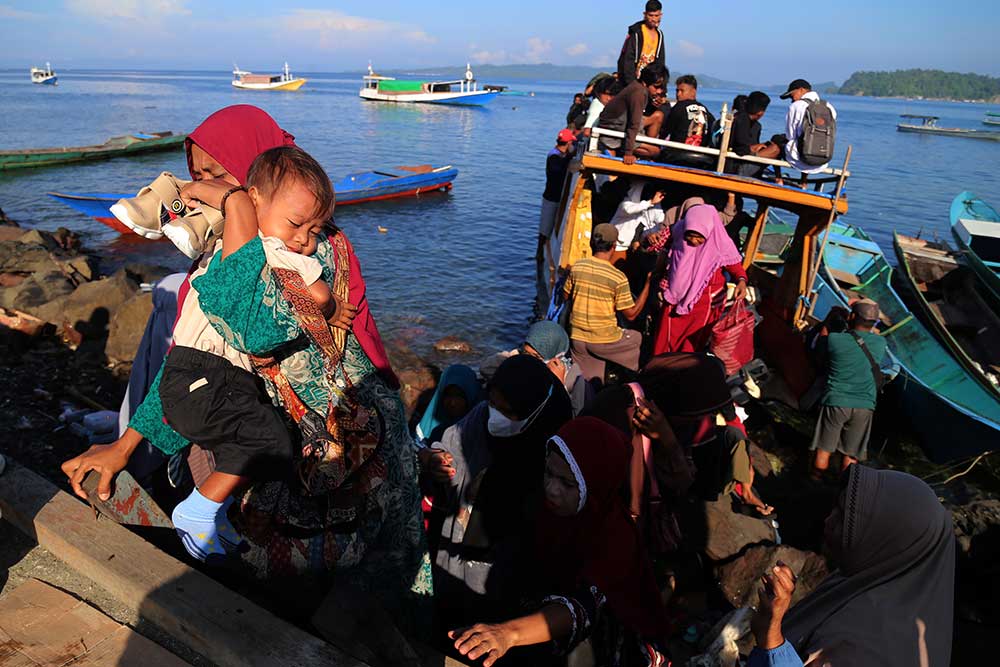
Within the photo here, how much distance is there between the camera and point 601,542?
207 cm

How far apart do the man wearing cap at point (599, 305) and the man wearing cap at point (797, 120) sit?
3.14 m

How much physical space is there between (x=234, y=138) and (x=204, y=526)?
1294 millimetres

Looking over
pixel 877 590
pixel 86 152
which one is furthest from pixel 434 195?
pixel 877 590

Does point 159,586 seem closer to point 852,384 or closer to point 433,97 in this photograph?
point 852,384

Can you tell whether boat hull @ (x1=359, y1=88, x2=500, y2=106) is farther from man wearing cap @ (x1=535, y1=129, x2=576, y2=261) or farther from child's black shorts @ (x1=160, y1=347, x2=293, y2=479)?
child's black shorts @ (x1=160, y1=347, x2=293, y2=479)

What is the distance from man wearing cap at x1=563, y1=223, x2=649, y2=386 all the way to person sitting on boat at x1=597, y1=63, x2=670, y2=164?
2.00 m

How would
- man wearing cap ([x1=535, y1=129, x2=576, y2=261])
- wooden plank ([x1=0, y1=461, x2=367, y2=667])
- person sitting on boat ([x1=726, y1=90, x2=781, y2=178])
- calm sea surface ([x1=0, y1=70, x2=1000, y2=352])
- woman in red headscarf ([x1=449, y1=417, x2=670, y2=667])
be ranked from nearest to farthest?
wooden plank ([x1=0, y1=461, x2=367, y2=667]) < woman in red headscarf ([x1=449, y1=417, x2=670, y2=667]) < person sitting on boat ([x1=726, y1=90, x2=781, y2=178]) < man wearing cap ([x1=535, y1=129, x2=576, y2=261]) < calm sea surface ([x1=0, y1=70, x2=1000, y2=352])

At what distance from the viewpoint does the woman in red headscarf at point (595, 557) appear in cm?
197

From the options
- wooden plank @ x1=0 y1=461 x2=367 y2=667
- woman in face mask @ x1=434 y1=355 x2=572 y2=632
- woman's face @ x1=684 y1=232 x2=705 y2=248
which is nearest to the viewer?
wooden plank @ x1=0 y1=461 x2=367 y2=667

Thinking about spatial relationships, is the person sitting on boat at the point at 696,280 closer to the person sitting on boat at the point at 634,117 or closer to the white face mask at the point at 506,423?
the person sitting on boat at the point at 634,117

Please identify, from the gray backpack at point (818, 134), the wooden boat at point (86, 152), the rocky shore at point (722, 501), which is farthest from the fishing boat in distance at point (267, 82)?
the gray backpack at point (818, 134)

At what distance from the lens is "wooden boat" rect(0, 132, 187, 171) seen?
2055 cm

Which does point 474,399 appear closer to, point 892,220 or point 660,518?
point 660,518

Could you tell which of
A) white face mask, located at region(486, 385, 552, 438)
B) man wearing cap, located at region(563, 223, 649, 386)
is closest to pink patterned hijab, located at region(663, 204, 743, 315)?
man wearing cap, located at region(563, 223, 649, 386)
